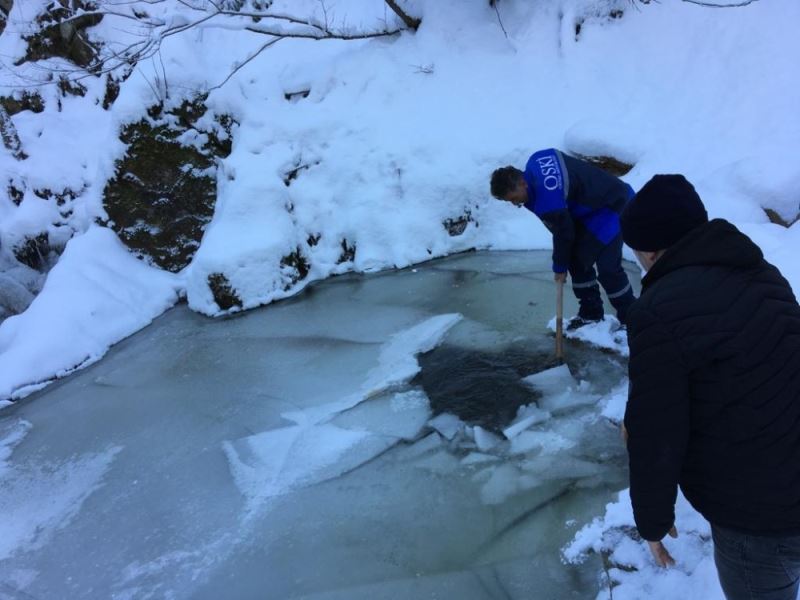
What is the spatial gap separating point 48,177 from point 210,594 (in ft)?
24.0

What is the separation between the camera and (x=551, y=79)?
668cm

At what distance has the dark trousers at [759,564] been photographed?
1.28 metres

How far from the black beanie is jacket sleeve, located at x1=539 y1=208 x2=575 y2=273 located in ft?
6.38

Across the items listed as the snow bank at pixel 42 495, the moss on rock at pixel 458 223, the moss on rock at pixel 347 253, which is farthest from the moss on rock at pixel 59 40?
the snow bank at pixel 42 495

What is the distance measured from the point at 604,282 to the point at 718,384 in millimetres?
2449

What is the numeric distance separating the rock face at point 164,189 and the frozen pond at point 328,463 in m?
2.04

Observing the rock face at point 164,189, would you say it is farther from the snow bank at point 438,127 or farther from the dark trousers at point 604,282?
the dark trousers at point 604,282

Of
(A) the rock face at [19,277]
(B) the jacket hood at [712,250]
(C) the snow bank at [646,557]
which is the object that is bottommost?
(A) the rock face at [19,277]

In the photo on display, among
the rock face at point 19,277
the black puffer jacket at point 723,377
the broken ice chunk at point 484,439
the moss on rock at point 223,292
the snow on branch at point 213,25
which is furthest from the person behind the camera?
the snow on branch at point 213,25

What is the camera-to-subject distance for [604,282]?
3559 mm

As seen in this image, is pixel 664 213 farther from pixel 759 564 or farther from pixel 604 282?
pixel 604 282

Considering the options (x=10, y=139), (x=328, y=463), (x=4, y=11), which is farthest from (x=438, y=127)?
(x=4, y=11)

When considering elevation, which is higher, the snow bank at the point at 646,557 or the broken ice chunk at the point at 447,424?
the snow bank at the point at 646,557

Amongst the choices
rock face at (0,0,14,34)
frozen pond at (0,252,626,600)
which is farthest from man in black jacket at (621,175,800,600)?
rock face at (0,0,14,34)
